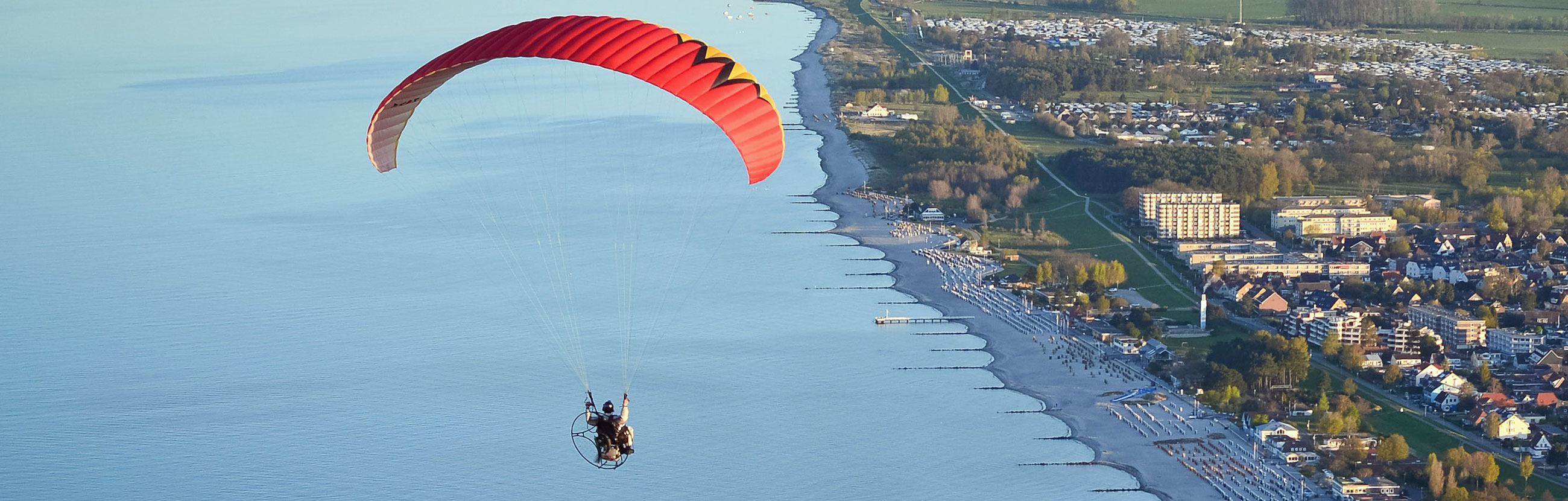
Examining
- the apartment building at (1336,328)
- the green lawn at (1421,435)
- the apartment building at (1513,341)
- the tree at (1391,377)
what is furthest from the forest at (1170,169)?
the green lawn at (1421,435)

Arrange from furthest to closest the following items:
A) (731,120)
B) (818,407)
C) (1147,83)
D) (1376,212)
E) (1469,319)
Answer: (1147,83) → (1376,212) → (1469,319) → (818,407) → (731,120)

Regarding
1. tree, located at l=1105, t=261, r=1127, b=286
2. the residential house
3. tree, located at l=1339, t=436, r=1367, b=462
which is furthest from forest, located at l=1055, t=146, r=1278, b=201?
tree, located at l=1339, t=436, r=1367, b=462

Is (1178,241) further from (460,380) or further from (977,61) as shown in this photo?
(977,61)

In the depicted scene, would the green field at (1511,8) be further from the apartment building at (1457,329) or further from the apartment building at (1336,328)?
the apartment building at (1336,328)

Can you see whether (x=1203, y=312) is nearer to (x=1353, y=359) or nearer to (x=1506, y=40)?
(x=1353, y=359)

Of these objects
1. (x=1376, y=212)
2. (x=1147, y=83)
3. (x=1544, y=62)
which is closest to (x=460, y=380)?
(x=1376, y=212)

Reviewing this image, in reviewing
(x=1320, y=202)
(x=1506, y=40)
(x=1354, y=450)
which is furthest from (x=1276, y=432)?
(x=1506, y=40)
